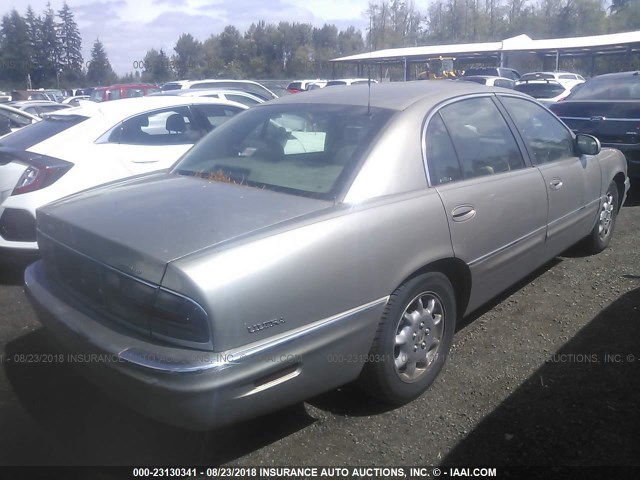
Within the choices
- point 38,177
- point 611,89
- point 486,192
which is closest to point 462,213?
point 486,192

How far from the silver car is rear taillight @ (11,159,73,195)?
159 cm

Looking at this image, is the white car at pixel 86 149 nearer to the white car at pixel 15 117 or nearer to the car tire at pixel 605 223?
the car tire at pixel 605 223

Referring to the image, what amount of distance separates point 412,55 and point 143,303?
1434 inches

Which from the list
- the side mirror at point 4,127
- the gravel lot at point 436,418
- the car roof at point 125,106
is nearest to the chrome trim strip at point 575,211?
the gravel lot at point 436,418

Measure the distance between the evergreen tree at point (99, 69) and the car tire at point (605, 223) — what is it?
166ft

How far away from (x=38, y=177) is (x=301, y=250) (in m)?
3.10

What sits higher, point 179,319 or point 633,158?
point 179,319

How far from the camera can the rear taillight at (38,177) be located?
4574mm

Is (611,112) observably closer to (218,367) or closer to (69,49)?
(218,367)

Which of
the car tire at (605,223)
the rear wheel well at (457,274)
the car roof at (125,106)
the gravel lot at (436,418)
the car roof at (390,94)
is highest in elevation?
the car roof at (390,94)

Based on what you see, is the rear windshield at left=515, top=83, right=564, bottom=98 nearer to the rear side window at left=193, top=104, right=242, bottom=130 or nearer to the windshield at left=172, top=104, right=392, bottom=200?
the rear side window at left=193, top=104, right=242, bottom=130

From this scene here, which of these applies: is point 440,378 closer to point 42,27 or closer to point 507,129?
point 507,129

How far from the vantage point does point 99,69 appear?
52.9 m

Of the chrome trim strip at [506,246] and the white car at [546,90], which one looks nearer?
the chrome trim strip at [506,246]
